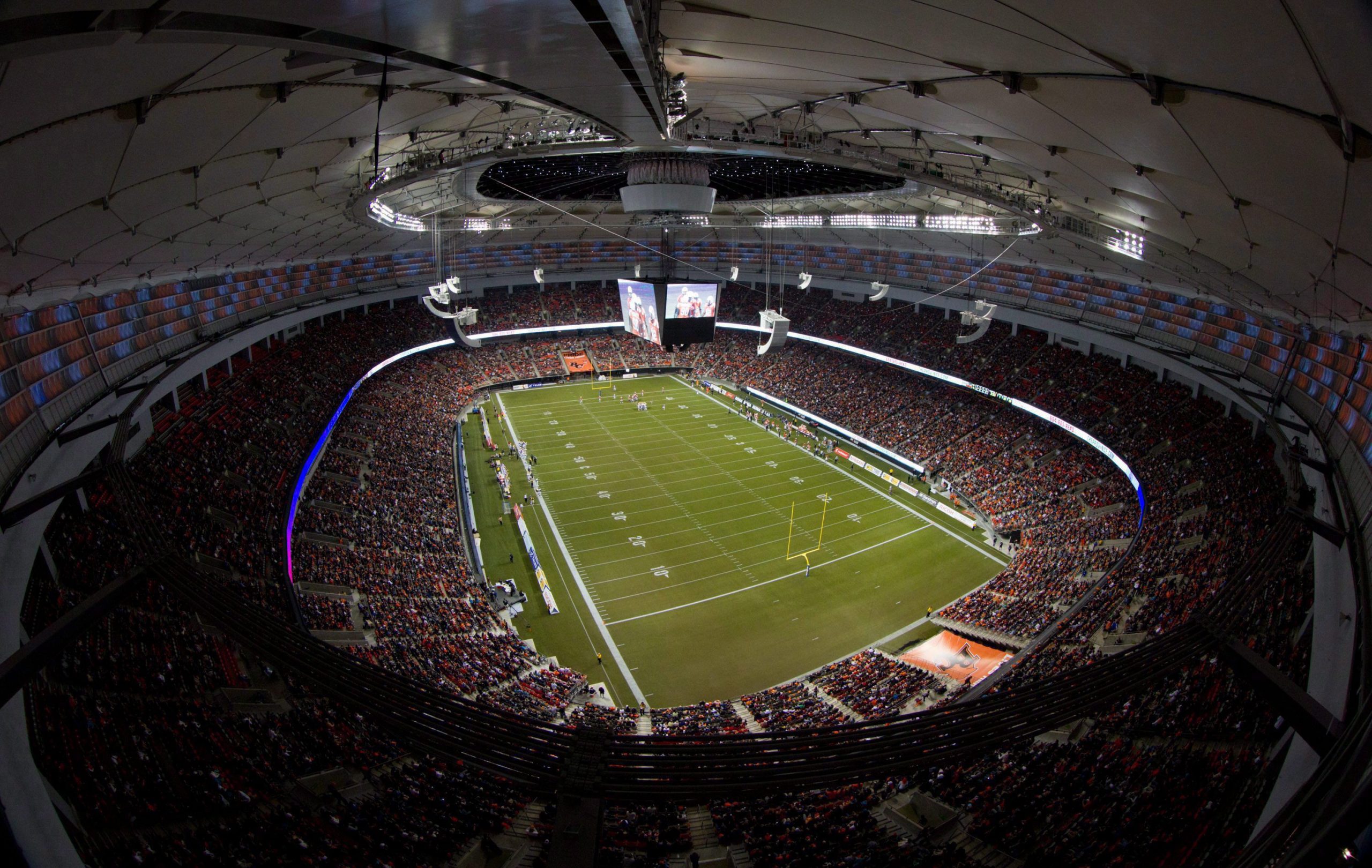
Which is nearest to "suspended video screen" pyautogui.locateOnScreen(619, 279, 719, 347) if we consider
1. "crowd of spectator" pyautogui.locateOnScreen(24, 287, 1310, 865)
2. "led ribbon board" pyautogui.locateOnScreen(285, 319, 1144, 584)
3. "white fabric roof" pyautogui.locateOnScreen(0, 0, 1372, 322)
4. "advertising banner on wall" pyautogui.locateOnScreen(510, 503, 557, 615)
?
"led ribbon board" pyautogui.locateOnScreen(285, 319, 1144, 584)

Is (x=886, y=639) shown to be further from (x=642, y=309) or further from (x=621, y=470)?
(x=642, y=309)

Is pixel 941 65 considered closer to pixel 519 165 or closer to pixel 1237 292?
pixel 1237 292

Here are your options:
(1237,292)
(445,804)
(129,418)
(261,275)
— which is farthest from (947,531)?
(261,275)

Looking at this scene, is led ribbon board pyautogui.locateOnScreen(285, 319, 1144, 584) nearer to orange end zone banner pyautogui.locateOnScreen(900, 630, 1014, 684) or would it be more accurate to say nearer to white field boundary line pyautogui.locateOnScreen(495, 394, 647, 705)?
orange end zone banner pyautogui.locateOnScreen(900, 630, 1014, 684)

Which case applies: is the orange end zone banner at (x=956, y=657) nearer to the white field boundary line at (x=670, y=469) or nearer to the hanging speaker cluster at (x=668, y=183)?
the white field boundary line at (x=670, y=469)

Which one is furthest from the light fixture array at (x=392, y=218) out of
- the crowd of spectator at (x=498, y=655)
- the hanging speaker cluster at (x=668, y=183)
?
the hanging speaker cluster at (x=668, y=183)

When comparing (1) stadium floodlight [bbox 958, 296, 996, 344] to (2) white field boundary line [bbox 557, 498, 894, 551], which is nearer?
(2) white field boundary line [bbox 557, 498, 894, 551]
